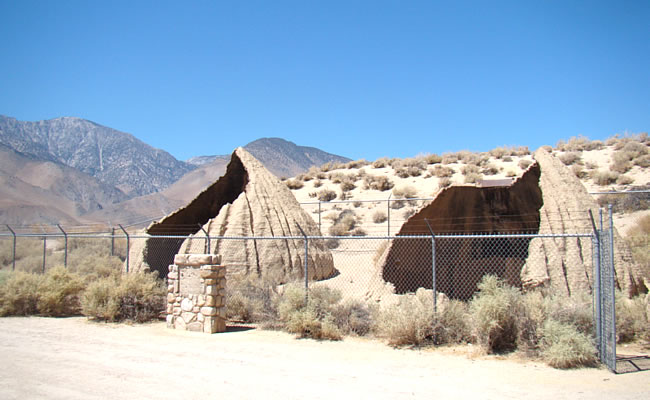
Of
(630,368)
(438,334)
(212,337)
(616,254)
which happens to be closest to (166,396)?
(212,337)

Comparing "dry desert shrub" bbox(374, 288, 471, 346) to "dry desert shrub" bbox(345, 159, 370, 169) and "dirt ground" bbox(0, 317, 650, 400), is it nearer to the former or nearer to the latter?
"dirt ground" bbox(0, 317, 650, 400)

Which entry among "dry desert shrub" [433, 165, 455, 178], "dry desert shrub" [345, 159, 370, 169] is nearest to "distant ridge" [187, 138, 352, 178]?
"dry desert shrub" [345, 159, 370, 169]

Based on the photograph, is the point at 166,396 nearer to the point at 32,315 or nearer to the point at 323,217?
the point at 32,315

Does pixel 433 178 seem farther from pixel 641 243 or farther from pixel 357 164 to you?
pixel 641 243

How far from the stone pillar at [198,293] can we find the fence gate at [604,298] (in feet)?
21.3

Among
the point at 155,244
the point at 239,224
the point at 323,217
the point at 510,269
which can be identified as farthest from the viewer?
the point at 323,217

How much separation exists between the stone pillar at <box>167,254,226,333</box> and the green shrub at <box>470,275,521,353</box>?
4780mm

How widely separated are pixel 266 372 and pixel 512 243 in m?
7.28

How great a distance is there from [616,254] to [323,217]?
17.9 metres

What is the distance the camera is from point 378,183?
30891 millimetres

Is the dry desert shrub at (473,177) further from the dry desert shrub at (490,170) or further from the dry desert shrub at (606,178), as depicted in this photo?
the dry desert shrub at (606,178)

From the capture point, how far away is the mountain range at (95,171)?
2685 inches

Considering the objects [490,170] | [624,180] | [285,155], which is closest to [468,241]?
[624,180]

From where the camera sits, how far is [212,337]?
9.38 metres
